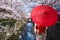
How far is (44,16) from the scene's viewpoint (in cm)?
77

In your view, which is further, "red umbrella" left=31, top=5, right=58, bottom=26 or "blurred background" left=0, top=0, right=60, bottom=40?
"blurred background" left=0, top=0, right=60, bottom=40

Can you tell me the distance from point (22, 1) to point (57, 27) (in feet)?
0.90

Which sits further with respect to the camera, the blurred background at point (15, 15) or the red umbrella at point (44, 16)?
the blurred background at point (15, 15)

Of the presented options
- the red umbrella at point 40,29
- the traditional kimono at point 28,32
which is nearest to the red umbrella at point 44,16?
the red umbrella at point 40,29

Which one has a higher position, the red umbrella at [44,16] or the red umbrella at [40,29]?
the red umbrella at [44,16]

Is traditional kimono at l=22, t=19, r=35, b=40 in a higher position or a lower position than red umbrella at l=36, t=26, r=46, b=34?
lower

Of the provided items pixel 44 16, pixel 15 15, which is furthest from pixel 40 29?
pixel 15 15

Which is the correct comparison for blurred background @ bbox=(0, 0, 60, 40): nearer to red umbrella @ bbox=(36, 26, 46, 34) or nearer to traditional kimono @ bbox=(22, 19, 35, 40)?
traditional kimono @ bbox=(22, 19, 35, 40)

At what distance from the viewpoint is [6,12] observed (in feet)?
3.15

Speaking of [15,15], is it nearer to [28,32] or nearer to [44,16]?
[28,32]

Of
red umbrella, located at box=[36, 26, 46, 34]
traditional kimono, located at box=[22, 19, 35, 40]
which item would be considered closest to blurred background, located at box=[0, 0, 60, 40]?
traditional kimono, located at box=[22, 19, 35, 40]

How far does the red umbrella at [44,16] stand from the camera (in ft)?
2.48

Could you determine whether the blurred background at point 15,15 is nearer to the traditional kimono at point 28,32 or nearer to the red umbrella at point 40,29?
the traditional kimono at point 28,32

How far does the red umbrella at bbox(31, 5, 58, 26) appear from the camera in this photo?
2.48 feet
